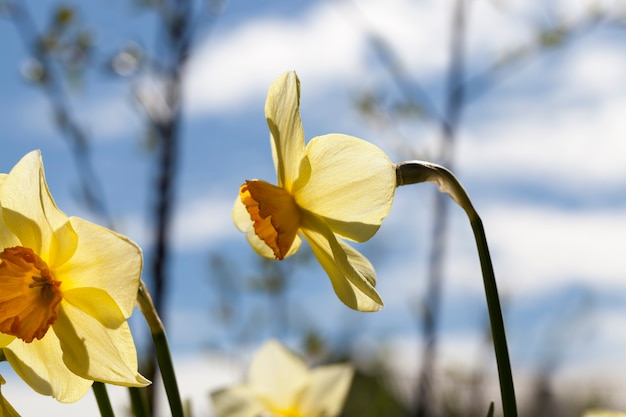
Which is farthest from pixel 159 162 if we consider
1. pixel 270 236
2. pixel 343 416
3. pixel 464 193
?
pixel 464 193

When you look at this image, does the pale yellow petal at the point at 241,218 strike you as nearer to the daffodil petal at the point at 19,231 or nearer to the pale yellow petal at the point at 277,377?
the daffodil petal at the point at 19,231

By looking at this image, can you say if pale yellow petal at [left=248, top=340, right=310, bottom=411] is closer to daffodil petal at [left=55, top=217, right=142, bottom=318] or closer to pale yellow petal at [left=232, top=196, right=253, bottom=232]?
pale yellow petal at [left=232, top=196, right=253, bottom=232]

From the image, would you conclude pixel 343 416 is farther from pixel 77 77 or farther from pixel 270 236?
pixel 270 236

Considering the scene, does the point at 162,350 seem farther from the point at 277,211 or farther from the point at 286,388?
the point at 286,388

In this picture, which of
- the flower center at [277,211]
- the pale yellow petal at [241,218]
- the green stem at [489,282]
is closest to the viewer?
the green stem at [489,282]

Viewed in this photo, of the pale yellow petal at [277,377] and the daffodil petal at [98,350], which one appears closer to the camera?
the daffodil petal at [98,350]

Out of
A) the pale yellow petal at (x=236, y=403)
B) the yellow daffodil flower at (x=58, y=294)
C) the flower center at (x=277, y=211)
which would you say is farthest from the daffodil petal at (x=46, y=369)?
the pale yellow petal at (x=236, y=403)

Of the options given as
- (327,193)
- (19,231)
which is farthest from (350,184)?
(19,231)
